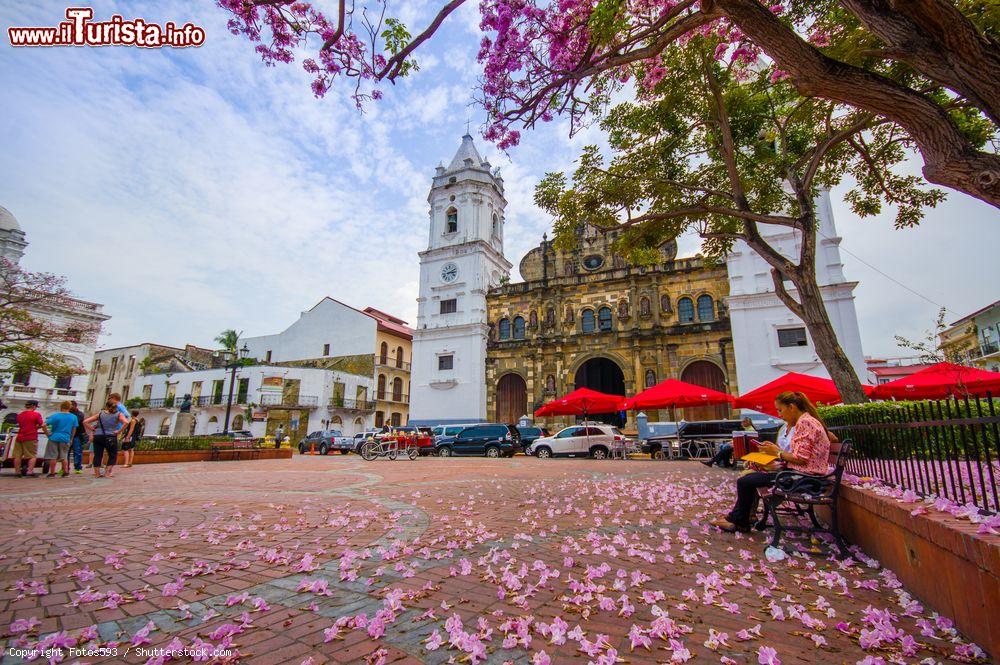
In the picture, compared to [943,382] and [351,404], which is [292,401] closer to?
[351,404]

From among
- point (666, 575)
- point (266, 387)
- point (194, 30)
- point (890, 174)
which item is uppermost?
point (890, 174)

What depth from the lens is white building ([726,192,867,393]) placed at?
72.9 ft

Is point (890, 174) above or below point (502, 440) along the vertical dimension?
above

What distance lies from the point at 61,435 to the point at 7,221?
3124cm

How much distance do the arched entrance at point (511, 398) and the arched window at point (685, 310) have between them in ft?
34.7

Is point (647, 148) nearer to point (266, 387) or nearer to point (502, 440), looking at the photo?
point (502, 440)

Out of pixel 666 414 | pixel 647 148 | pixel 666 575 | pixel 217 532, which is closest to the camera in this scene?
pixel 666 575

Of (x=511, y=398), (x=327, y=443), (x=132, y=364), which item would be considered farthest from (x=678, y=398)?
(x=132, y=364)

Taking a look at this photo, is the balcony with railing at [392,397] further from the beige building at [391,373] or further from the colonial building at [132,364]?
the colonial building at [132,364]

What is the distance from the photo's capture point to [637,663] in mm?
2211

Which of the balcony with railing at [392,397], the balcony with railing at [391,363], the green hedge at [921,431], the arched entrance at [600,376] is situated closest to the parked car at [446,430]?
the arched entrance at [600,376]

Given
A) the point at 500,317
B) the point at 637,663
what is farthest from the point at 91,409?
the point at 637,663

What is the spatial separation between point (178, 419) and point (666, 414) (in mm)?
39515

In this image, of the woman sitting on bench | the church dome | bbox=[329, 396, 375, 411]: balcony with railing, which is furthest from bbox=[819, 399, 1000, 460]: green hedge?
the church dome
